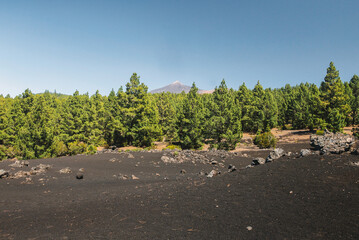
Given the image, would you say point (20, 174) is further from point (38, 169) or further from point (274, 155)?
point (274, 155)

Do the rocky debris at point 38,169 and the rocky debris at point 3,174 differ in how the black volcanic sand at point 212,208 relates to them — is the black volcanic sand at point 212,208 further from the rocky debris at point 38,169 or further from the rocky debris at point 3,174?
the rocky debris at point 38,169

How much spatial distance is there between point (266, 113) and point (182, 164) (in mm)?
42091

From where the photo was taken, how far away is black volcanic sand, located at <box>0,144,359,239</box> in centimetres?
550

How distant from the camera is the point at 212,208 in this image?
7105 millimetres

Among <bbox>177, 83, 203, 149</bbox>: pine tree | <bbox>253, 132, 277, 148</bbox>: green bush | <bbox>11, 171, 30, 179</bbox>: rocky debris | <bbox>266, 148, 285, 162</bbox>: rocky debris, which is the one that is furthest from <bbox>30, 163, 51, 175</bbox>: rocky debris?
<bbox>253, 132, 277, 148</bbox>: green bush

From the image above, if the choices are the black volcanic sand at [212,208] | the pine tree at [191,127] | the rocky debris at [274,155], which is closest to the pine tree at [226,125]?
the pine tree at [191,127]

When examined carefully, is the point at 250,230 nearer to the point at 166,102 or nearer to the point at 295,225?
the point at 295,225

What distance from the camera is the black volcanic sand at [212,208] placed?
5.50 meters

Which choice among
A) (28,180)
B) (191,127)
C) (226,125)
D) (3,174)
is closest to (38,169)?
(3,174)

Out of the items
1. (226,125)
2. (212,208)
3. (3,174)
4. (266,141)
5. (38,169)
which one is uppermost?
(226,125)

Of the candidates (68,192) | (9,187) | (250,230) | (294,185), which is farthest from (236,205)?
(9,187)

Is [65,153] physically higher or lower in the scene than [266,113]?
lower

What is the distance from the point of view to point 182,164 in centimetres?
2120

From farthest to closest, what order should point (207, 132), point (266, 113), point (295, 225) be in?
point (266, 113) < point (207, 132) < point (295, 225)
